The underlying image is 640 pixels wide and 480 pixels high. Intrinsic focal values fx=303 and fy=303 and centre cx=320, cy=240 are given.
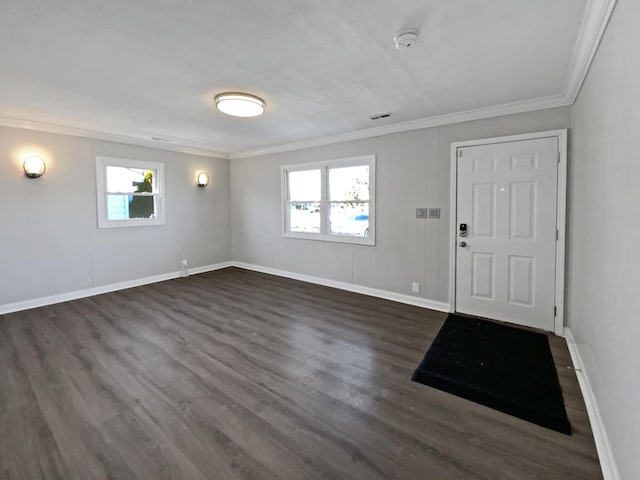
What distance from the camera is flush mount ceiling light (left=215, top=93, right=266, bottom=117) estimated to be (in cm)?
304

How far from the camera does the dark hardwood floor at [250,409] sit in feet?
5.51

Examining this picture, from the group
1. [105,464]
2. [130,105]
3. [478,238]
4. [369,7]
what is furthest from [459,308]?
[130,105]

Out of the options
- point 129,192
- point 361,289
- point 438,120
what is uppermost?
point 438,120

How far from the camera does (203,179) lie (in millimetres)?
6176

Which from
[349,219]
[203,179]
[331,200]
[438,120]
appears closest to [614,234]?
[438,120]

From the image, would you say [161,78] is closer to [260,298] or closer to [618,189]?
[260,298]

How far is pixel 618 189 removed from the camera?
159cm

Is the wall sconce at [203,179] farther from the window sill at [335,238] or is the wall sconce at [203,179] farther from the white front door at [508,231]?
the white front door at [508,231]

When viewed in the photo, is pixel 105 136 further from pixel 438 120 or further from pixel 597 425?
pixel 597 425

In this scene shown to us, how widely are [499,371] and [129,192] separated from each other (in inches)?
227

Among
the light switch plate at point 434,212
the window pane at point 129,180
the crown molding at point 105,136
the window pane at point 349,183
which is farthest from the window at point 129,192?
the light switch plate at point 434,212

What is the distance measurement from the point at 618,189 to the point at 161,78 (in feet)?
11.1

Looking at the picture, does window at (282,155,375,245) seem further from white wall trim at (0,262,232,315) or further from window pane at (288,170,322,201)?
white wall trim at (0,262,232,315)

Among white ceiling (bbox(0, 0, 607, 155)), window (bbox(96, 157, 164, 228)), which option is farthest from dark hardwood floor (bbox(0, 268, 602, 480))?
white ceiling (bbox(0, 0, 607, 155))
